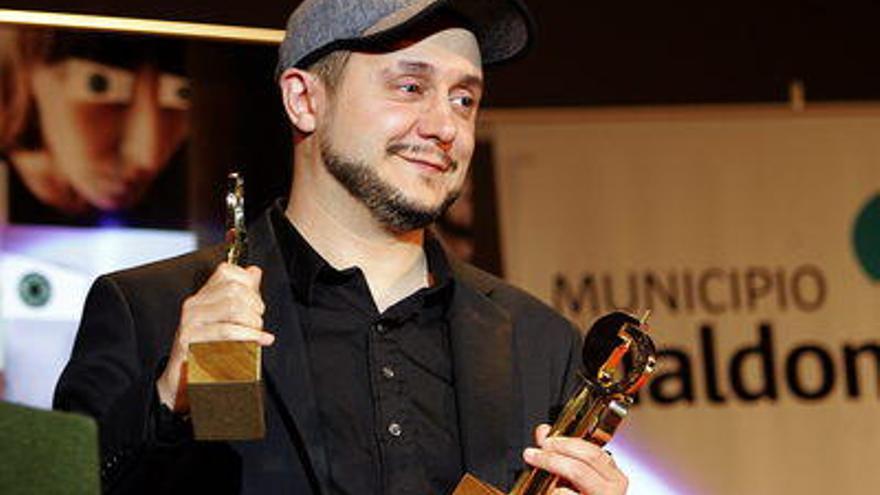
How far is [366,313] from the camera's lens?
2254 millimetres

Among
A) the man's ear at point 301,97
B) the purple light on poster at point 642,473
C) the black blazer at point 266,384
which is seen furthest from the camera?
the purple light on poster at point 642,473

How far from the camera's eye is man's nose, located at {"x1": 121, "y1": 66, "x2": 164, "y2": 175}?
3.27 metres

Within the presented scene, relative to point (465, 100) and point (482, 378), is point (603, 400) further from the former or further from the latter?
point (465, 100)

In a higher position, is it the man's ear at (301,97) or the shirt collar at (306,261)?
the man's ear at (301,97)

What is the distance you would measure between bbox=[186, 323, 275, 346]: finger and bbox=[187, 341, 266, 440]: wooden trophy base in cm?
1

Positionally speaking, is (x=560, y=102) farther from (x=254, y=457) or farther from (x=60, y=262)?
(x=254, y=457)

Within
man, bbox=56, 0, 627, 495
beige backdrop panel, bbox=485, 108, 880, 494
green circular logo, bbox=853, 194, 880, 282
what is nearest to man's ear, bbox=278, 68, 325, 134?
man, bbox=56, 0, 627, 495

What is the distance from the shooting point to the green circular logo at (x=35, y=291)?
3.04m

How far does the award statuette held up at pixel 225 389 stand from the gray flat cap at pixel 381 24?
26.8 inches

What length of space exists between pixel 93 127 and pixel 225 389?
1676 millimetres

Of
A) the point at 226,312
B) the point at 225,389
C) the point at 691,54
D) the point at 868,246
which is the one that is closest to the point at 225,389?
the point at 225,389

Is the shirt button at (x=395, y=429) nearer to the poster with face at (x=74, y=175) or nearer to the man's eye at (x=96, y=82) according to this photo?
the poster with face at (x=74, y=175)

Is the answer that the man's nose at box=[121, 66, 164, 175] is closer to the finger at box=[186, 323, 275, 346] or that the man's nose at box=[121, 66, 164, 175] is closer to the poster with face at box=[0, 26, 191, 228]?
the poster with face at box=[0, 26, 191, 228]

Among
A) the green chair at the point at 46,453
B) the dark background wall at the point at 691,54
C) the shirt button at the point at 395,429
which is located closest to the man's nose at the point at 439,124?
the shirt button at the point at 395,429
